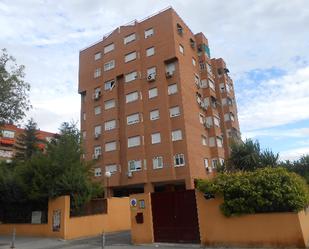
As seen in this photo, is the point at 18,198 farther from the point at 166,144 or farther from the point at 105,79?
the point at 105,79

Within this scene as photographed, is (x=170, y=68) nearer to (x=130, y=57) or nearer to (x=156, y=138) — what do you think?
(x=130, y=57)

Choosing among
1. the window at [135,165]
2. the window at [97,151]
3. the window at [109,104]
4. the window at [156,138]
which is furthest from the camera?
the window at [109,104]

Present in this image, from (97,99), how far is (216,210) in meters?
32.2

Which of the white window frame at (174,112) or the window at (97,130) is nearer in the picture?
the white window frame at (174,112)

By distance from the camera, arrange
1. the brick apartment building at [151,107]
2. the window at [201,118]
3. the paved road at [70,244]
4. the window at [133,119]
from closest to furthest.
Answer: the paved road at [70,244] < the brick apartment building at [151,107] < the window at [133,119] < the window at [201,118]

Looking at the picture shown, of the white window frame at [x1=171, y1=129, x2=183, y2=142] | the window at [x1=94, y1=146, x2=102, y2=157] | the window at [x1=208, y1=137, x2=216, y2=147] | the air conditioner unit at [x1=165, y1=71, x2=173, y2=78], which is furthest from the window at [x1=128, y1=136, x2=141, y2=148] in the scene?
the window at [x1=208, y1=137, x2=216, y2=147]

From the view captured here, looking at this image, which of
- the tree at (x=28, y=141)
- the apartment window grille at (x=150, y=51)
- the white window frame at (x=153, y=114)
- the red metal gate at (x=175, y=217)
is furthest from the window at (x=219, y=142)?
the red metal gate at (x=175, y=217)

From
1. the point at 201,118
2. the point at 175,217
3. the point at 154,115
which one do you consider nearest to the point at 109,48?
the point at 154,115

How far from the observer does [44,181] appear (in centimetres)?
2142

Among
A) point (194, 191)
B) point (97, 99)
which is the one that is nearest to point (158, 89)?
point (97, 99)

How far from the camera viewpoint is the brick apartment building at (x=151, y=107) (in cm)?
3766

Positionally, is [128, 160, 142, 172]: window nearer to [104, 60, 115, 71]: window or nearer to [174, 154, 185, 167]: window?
[174, 154, 185, 167]: window

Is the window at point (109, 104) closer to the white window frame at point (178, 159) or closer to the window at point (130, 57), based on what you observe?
the window at point (130, 57)

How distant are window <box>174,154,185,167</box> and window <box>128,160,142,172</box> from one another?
162 inches
